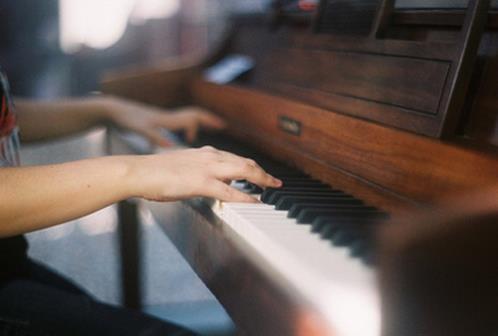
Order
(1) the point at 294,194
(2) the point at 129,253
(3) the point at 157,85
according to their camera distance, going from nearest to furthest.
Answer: (1) the point at 294,194
(3) the point at 157,85
(2) the point at 129,253

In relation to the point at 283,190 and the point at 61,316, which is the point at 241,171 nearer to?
the point at 283,190

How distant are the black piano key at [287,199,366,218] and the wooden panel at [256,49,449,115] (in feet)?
0.66

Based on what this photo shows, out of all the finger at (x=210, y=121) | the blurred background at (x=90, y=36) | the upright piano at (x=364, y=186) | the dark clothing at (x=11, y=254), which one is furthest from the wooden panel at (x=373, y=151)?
the blurred background at (x=90, y=36)

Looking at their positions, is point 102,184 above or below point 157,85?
above

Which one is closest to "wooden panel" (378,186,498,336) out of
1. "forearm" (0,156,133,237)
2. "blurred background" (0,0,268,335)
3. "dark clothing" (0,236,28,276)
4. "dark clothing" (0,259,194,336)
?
"forearm" (0,156,133,237)

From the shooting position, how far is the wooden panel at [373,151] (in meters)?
0.85

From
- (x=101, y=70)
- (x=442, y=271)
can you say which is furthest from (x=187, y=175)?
(x=101, y=70)

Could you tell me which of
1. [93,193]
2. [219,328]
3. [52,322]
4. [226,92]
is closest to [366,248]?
[93,193]

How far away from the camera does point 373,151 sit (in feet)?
3.48

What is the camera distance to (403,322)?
0.62 m

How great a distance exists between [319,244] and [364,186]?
0.32 metres

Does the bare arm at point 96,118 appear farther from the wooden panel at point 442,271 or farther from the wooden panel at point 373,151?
the wooden panel at point 442,271

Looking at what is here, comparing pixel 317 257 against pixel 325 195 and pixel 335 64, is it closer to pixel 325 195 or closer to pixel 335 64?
pixel 325 195

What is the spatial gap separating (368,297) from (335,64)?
83 cm
